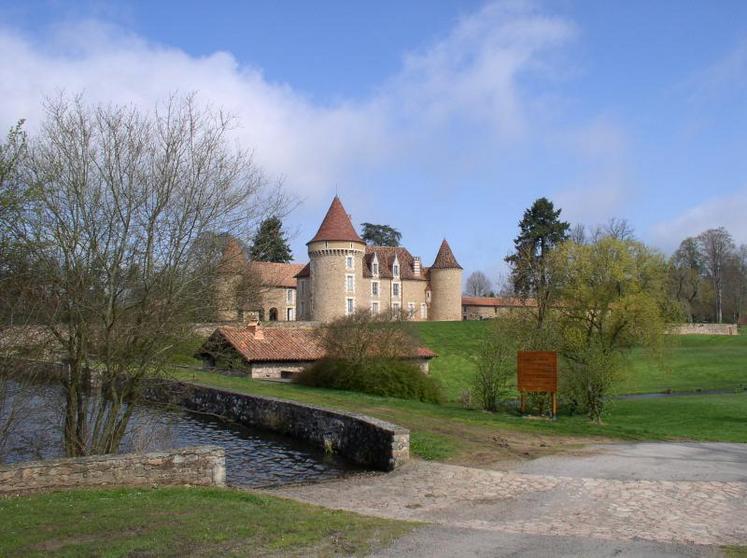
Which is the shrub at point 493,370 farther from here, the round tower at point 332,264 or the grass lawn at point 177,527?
the round tower at point 332,264

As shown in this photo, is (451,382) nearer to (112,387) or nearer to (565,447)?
(565,447)

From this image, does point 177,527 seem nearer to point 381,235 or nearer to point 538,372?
point 538,372

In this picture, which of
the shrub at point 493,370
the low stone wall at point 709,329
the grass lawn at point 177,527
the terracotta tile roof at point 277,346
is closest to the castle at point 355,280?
the terracotta tile roof at point 277,346

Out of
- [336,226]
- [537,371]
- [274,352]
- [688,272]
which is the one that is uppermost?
[336,226]

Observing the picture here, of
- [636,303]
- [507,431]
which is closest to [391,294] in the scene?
[636,303]

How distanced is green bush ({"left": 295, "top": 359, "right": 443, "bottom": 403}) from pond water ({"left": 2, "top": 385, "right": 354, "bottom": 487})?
7289 mm

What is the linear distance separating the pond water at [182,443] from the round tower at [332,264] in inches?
1715

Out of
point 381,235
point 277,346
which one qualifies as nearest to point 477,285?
point 381,235

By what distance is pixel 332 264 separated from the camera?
2447 inches

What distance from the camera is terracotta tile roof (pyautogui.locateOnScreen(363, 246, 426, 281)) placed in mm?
68750

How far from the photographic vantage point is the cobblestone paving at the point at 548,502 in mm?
7836

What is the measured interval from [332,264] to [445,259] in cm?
1488

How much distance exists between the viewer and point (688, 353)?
2069 inches

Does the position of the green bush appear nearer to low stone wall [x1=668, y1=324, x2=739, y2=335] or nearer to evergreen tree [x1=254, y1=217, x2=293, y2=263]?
evergreen tree [x1=254, y1=217, x2=293, y2=263]
